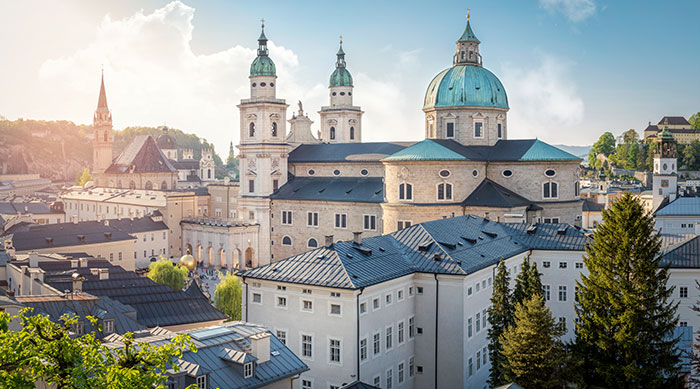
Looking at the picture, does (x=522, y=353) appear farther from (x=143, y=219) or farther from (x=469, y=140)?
(x=143, y=219)

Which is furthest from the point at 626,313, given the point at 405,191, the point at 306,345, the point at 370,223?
the point at 370,223

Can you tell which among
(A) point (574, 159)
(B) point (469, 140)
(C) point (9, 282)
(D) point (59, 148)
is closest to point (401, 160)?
(B) point (469, 140)

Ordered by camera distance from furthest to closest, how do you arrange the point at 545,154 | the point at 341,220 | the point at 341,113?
the point at 341,113
the point at 341,220
the point at 545,154

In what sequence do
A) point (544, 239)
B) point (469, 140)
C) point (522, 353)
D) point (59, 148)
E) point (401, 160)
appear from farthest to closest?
point (59, 148), point (469, 140), point (401, 160), point (544, 239), point (522, 353)

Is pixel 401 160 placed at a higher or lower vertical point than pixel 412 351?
higher

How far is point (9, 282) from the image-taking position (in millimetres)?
41844

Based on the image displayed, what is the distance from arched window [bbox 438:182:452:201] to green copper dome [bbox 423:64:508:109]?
9.06 metres

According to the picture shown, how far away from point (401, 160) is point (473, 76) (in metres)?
11.7

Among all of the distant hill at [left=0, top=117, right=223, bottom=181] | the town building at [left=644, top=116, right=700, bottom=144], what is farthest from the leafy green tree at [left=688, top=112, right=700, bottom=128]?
the distant hill at [left=0, top=117, right=223, bottom=181]

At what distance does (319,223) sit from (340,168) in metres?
5.74

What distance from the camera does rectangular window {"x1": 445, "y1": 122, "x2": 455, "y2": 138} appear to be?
57.7m

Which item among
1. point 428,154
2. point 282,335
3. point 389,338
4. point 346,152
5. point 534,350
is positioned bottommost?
point 389,338

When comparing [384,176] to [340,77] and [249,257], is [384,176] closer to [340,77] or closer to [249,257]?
[249,257]

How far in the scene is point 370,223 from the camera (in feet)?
189
